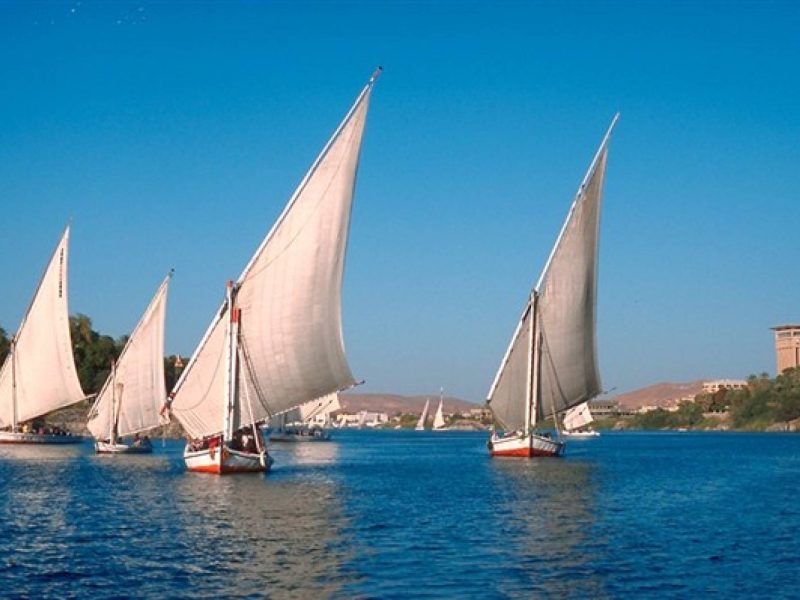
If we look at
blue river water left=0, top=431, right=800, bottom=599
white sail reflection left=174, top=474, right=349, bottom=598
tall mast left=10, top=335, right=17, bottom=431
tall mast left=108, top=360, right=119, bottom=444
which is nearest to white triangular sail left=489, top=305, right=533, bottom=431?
blue river water left=0, top=431, right=800, bottom=599

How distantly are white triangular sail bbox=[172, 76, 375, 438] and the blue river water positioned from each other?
15.7ft

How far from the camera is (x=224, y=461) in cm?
5494

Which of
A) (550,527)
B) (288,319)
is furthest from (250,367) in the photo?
(550,527)

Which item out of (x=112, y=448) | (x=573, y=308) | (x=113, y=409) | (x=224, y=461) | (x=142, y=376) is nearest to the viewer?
(x=224, y=461)

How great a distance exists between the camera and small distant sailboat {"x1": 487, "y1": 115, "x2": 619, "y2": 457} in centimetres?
6938

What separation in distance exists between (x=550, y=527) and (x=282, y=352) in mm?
19814

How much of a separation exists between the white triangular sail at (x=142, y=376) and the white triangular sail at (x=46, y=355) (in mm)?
7401

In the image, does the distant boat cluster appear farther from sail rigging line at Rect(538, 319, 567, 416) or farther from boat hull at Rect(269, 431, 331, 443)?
boat hull at Rect(269, 431, 331, 443)

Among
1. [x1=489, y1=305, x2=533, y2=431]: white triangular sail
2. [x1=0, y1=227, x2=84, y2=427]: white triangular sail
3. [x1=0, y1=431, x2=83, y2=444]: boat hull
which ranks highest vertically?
[x1=0, y1=227, x2=84, y2=427]: white triangular sail

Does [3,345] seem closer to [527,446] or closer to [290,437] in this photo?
[290,437]

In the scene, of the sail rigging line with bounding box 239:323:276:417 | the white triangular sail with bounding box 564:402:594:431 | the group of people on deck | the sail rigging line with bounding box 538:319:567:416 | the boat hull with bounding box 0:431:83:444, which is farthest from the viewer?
the white triangular sail with bounding box 564:402:594:431

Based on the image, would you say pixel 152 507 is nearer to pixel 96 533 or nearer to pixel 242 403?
pixel 96 533

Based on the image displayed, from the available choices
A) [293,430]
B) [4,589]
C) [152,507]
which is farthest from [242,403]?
[293,430]

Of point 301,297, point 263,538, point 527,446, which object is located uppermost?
point 301,297
